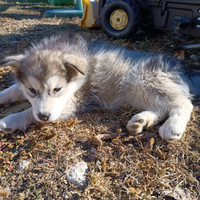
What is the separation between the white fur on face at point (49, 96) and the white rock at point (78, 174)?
62 cm

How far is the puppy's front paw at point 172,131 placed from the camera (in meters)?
2.22

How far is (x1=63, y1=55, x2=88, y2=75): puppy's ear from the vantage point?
8.03 feet

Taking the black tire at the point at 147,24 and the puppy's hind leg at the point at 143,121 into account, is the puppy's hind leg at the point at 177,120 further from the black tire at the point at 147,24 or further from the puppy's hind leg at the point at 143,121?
the black tire at the point at 147,24

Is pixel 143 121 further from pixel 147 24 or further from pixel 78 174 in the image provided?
pixel 147 24

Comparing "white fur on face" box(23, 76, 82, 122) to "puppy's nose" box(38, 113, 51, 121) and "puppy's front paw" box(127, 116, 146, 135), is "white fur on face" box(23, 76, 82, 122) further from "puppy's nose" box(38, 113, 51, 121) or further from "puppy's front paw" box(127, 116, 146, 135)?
"puppy's front paw" box(127, 116, 146, 135)

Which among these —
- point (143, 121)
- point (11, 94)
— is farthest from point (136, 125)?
point (11, 94)

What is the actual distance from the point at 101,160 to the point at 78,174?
0.86 ft

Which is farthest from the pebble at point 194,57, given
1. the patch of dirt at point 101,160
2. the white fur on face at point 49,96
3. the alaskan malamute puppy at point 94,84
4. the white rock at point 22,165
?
the white rock at point 22,165

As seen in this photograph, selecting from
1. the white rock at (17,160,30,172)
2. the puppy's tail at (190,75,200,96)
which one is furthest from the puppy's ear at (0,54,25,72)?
the puppy's tail at (190,75,200,96)

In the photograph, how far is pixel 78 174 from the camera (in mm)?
1881

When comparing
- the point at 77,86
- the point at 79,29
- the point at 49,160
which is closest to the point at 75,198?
the point at 49,160

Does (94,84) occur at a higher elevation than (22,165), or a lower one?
higher

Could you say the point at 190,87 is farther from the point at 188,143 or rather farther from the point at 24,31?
the point at 24,31

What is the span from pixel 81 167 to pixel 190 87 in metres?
1.88
